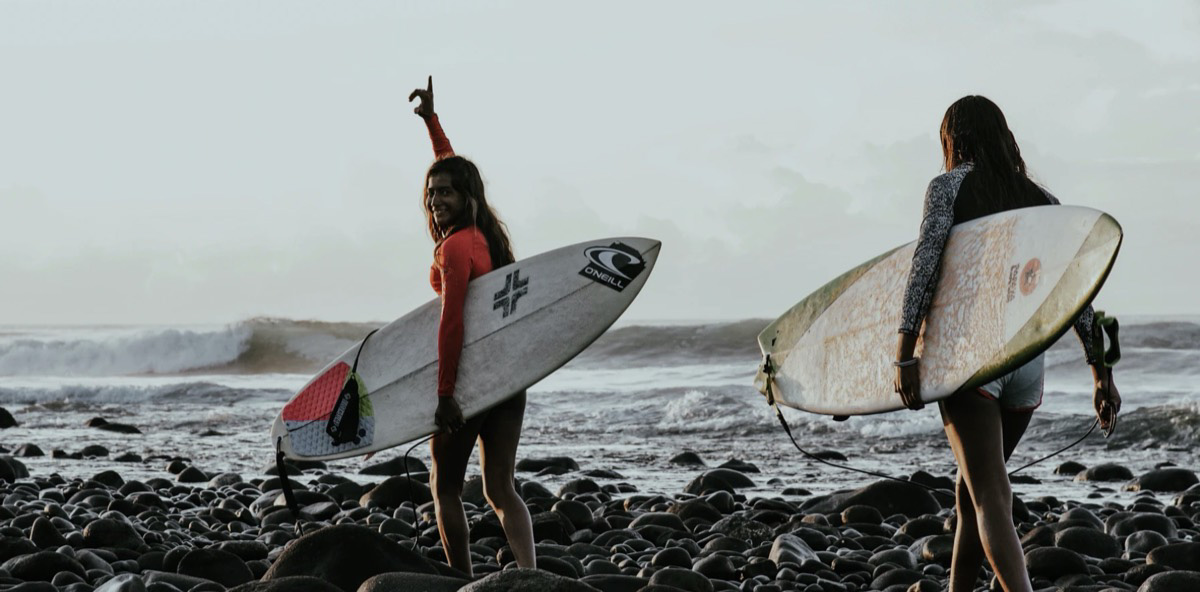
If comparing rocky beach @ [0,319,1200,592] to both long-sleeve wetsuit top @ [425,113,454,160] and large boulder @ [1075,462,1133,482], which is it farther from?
long-sleeve wetsuit top @ [425,113,454,160]

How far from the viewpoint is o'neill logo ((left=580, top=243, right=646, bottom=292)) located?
480 cm

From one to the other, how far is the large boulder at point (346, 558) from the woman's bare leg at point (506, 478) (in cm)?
32

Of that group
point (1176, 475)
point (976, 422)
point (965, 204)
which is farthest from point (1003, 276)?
point (1176, 475)

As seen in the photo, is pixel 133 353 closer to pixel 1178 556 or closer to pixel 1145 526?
pixel 1145 526

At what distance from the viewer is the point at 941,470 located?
31.3 ft

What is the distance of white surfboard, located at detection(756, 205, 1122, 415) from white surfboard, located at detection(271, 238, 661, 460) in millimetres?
985

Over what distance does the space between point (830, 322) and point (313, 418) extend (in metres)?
2.17

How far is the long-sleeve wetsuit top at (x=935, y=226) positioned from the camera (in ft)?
11.5

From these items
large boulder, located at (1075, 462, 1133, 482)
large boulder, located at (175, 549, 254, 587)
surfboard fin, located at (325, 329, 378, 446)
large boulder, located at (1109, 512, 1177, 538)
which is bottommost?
large boulder, located at (1075, 462, 1133, 482)

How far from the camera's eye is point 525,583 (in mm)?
3162

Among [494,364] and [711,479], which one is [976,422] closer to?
[494,364]

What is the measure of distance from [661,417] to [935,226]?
10.8 m

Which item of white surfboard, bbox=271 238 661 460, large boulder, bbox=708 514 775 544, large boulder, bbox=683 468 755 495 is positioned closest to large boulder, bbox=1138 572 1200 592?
large boulder, bbox=708 514 775 544

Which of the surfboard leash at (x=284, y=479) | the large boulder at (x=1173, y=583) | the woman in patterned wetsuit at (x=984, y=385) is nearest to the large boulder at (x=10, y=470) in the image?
the surfboard leash at (x=284, y=479)
